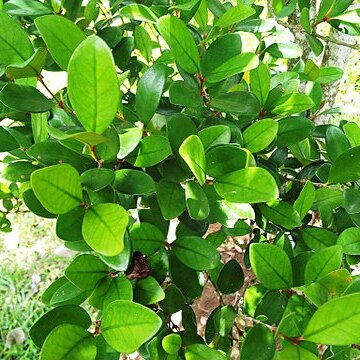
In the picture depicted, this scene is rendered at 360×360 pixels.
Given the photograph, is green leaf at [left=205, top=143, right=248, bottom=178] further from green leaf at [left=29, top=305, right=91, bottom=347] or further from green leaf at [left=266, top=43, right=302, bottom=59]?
green leaf at [left=266, top=43, right=302, bottom=59]

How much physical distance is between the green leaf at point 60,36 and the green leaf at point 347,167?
13.2 inches

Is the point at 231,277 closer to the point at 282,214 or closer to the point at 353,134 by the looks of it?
the point at 282,214

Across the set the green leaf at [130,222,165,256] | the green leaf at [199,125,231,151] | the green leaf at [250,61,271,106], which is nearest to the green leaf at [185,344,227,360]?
the green leaf at [130,222,165,256]

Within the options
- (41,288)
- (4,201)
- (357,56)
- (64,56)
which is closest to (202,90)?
(64,56)

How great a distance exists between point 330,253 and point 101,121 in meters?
0.28

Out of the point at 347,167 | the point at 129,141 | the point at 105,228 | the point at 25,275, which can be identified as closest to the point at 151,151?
the point at 129,141

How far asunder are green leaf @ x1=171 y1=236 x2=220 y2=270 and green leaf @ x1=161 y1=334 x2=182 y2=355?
3.2 inches

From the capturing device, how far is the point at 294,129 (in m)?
0.63

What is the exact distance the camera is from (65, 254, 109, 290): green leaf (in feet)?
1.49

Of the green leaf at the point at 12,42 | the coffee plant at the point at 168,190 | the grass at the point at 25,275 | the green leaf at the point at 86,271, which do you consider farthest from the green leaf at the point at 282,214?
the grass at the point at 25,275

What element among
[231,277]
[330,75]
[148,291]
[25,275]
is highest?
[330,75]

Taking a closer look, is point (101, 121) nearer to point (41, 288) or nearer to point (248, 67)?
point (248, 67)

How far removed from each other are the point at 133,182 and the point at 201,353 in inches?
7.9

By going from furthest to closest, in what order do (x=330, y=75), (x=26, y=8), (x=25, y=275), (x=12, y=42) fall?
(x=25, y=275) < (x=330, y=75) < (x=26, y=8) < (x=12, y=42)
